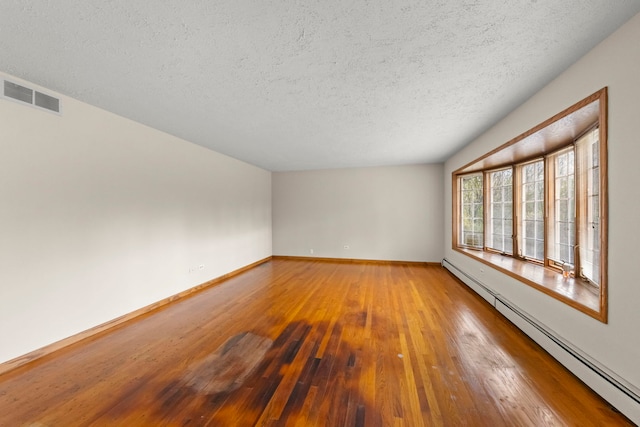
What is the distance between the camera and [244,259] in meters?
5.29

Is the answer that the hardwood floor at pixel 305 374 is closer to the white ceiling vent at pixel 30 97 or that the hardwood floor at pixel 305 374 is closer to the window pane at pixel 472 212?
the window pane at pixel 472 212

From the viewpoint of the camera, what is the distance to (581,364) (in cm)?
168

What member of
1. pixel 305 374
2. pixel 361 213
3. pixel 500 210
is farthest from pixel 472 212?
pixel 305 374

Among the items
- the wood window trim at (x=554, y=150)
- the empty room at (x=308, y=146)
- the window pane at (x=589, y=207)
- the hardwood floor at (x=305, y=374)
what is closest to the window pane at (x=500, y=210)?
the empty room at (x=308, y=146)

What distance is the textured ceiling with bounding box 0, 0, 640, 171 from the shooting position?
1.27 meters

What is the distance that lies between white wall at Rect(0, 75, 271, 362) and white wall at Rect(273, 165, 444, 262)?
2.69 metres

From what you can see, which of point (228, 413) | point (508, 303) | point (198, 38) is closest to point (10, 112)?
point (198, 38)

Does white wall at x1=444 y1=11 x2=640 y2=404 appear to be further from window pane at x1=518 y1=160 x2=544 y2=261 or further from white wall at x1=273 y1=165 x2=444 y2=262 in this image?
white wall at x1=273 y1=165 x2=444 y2=262

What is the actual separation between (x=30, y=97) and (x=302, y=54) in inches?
98.7

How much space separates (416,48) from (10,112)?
3.37 meters

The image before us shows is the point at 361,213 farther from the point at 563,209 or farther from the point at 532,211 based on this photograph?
the point at 563,209

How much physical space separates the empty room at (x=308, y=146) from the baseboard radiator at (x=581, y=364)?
0.01 metres

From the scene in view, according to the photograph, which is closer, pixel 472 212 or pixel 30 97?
pixel 30 97

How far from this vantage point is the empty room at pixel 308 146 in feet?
4.53
